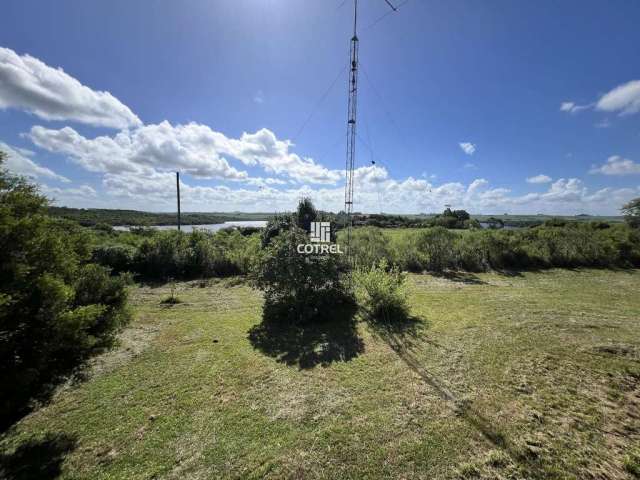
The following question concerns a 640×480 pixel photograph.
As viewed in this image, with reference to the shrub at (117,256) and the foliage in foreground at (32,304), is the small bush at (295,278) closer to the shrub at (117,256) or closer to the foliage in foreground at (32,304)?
the foliage in foreground at (32,304)

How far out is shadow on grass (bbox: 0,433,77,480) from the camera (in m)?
2.10

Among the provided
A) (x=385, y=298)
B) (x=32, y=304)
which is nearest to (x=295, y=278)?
(x=385, y=298)

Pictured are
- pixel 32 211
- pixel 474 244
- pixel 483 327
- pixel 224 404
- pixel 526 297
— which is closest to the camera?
pixel 32 211

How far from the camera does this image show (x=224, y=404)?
298cm

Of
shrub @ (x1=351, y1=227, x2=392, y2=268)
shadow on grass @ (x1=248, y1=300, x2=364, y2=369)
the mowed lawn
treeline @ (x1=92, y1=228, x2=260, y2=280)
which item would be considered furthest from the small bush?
treeline @ (x1=92, y1=228, x2=260, y2=280)

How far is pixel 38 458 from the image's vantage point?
7.37ft

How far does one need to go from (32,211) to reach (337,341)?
470cm

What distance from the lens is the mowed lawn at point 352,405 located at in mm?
2195

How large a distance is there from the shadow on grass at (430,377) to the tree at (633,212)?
913 inches

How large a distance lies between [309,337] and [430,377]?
235cm

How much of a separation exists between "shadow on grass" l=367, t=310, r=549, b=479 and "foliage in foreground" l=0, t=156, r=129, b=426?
4.36 metres

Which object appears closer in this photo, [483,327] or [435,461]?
[435,461]

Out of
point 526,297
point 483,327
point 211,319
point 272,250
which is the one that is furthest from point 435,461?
point 526,297

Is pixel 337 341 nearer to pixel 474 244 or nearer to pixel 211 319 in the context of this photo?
pixel 211 319
